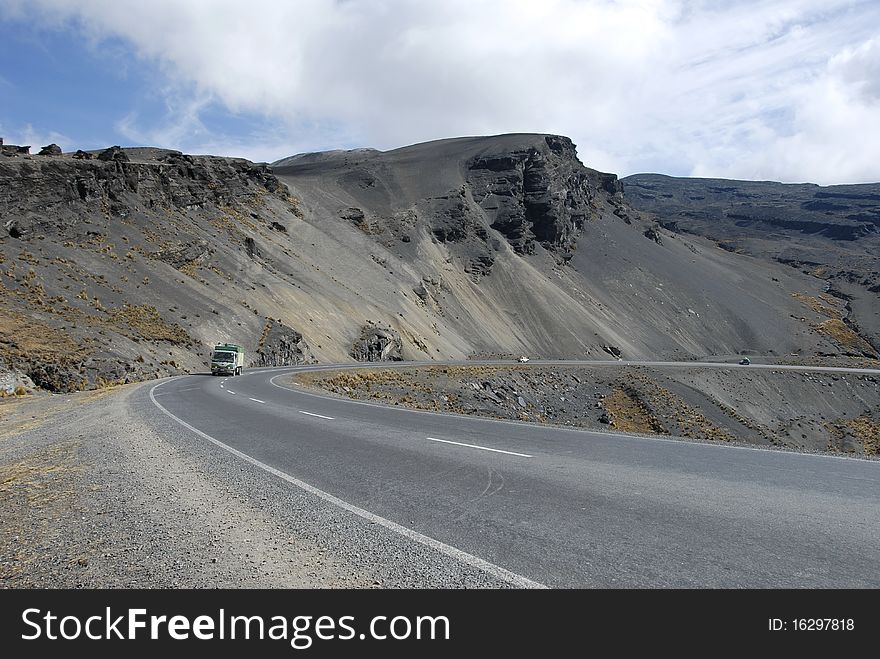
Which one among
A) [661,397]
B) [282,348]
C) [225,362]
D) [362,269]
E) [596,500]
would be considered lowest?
[661,397]

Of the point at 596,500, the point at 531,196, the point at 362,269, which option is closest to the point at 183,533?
the point at 596,500

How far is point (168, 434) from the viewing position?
1248cm

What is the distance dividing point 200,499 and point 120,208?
193ft

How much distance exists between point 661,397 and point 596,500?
40.1 metres

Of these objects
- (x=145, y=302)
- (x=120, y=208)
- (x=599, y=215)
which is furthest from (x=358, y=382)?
(x=599, y=215)

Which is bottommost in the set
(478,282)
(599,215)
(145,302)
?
(145,302)

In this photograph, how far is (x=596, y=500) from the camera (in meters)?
6.93

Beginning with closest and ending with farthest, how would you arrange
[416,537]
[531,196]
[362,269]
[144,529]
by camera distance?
[416,537], [144,529], [362,269], [531,196]

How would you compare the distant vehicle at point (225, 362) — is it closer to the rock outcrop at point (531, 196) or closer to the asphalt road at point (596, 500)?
the asphalt road at point (596, 500)

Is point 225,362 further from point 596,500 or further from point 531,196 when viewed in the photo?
point 531,196

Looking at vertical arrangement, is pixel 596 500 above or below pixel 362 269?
below

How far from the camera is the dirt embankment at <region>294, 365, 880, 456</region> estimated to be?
119ft
